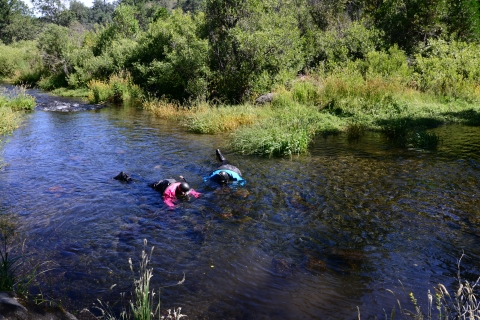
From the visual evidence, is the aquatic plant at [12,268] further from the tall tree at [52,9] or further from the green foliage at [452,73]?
the tall tree at [52,9]

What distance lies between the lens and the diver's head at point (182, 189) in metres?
7.05

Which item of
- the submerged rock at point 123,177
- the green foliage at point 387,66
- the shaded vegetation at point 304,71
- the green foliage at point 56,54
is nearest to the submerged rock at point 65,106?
the shaded vegetation at point 304,71

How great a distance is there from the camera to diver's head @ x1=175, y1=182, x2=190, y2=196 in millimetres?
7047

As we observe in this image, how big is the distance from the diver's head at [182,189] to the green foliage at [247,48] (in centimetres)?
884

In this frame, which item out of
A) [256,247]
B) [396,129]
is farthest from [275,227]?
[396,129]

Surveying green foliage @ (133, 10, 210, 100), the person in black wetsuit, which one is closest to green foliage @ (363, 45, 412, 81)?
green foliage @ (133, 10, 210, 100)

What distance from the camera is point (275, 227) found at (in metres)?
6.05

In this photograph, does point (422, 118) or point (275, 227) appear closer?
point (275, 227)

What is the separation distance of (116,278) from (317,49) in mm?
17310

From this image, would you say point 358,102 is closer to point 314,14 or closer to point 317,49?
point 317,49

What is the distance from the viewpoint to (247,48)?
14.7 metres

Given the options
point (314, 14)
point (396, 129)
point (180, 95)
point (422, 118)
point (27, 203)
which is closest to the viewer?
point (27, 203)

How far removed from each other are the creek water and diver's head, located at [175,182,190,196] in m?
0.20

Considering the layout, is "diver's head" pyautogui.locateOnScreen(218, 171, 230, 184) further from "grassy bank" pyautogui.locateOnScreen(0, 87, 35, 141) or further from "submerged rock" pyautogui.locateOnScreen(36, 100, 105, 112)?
"submerged rock" pyautogui.locateOnScreen(36, 100, 105, 112)
